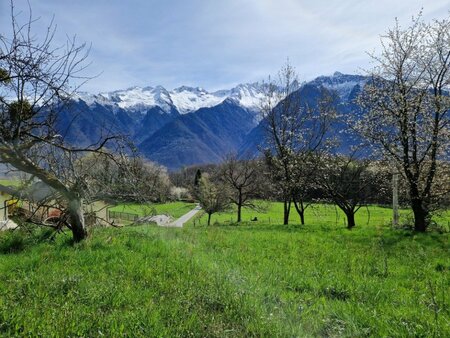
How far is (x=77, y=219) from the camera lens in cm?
976

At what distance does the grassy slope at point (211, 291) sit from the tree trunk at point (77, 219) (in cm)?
39

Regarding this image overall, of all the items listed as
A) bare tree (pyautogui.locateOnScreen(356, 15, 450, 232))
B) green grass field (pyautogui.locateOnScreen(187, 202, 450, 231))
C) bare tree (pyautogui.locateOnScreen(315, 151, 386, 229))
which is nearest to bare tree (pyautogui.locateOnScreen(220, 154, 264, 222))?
green grass field (pyautogui.locateOnScreen(187, 202, 450, 231))

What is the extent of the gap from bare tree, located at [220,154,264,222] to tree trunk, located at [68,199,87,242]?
1642 inches

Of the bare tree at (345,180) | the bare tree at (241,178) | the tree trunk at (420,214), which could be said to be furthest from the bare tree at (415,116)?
the bare tree at (241,178)

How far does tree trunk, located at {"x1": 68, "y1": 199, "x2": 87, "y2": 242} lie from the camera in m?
9.53

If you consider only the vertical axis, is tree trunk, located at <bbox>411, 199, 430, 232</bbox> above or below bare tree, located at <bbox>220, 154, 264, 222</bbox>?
below

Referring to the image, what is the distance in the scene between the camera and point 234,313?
4.72 metres

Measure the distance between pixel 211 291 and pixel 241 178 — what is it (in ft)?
166

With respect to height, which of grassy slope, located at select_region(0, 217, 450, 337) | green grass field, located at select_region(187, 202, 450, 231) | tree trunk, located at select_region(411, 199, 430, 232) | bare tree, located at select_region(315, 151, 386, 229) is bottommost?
green grass field, located at select_region(187, 202, 450, 231)

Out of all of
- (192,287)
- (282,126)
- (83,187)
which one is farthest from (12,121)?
(282,126)

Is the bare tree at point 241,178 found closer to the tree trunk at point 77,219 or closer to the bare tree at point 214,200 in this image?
the bare tree at point 214,200

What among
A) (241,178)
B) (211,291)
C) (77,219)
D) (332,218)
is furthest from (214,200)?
(211,291)

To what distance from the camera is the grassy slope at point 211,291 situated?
4.29 meters

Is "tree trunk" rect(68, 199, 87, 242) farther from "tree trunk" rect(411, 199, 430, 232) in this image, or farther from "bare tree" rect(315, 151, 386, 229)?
"bare tree" rect(315, 151, 386, 229)
